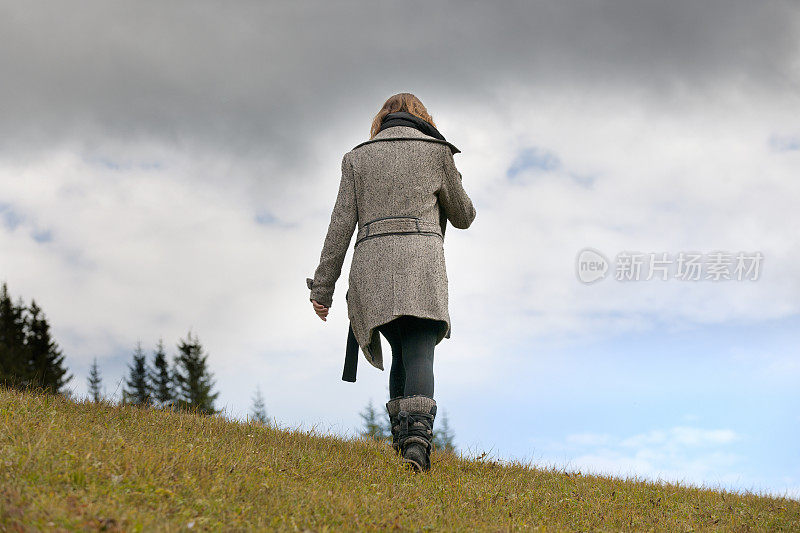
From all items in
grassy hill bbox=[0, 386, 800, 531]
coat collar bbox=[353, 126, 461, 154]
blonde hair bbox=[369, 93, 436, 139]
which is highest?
blonde hair bbox=[369, 93, 436, 139]

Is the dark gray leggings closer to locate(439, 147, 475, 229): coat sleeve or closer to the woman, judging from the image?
the woman

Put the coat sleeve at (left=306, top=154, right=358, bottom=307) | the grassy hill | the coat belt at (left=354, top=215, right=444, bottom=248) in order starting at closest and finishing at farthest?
the grassy hill < the coat belt at (left=354, top=215, right=444, bottom=248) < the coat sleeve at (left=306, top=154, right=358, bottom=307)

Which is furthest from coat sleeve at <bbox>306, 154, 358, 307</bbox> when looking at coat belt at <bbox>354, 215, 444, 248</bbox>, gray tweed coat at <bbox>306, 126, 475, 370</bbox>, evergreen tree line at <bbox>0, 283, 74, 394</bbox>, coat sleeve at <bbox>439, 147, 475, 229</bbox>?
evergreen tree line at <bbox>0, 283, 74, 394</bbox>

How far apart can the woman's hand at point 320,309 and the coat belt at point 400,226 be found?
846 millimetres

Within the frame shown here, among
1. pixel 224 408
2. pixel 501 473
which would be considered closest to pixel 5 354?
pixel 224 408

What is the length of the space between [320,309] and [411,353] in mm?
1152

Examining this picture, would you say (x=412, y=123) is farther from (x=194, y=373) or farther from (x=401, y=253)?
(x=194, y=373)

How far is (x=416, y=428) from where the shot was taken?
6.14 metres

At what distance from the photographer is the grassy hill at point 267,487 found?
3.90m

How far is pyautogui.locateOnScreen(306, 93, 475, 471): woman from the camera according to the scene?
6.25 m

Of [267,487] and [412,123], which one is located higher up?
[412,123]

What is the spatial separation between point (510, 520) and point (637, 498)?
257 cm

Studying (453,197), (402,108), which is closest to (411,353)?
(453,197)

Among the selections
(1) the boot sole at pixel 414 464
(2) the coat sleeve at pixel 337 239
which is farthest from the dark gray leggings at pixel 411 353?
(2) the coat sleeve at pixel 337 239
